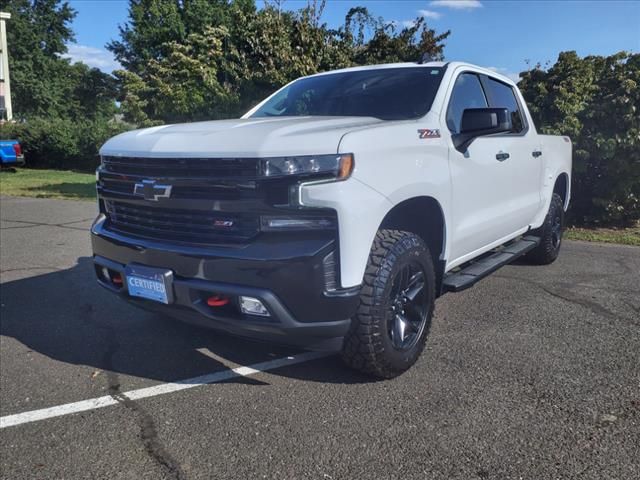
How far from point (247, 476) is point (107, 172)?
6.90 ft

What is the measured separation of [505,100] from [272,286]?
11.7ft

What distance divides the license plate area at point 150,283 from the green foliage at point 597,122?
7332mm

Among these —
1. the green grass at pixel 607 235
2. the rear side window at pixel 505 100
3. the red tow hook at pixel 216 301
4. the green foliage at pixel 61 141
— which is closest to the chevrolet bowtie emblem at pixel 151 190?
the red tow hook at pixel 216 301

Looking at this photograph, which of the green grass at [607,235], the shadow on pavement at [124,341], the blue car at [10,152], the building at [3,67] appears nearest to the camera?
the shadow on pavement at [124,341]

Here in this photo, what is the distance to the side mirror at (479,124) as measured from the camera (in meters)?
3.70

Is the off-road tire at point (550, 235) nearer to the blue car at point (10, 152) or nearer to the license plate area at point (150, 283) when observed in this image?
the license plate area at point (150, 283)

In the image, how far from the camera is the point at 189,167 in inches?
119

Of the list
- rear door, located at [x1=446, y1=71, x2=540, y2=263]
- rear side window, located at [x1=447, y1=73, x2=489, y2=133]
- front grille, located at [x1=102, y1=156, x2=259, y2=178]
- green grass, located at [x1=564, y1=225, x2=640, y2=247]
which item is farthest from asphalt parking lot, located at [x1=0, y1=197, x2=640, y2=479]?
green grass, located at [x1=564, y1=225, x2=640, y2=247]

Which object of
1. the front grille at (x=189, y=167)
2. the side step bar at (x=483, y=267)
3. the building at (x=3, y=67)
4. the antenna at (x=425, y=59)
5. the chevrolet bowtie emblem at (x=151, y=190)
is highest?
the building at (x=3, y=67)

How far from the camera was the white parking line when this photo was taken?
3082 mm

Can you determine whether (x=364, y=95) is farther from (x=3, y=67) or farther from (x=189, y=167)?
(x=3, y=67)

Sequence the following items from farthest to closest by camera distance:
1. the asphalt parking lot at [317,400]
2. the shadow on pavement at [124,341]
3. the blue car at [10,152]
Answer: the blue car at [10,152]
the shadow on pavement at [124,341]
the asphalt parking lot at [317,400]

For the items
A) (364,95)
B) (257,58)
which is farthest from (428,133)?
(257,58)

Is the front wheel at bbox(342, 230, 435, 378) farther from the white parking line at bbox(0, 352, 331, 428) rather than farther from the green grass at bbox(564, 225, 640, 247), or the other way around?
the green grass at bbox(564, 225, 640, 247)
